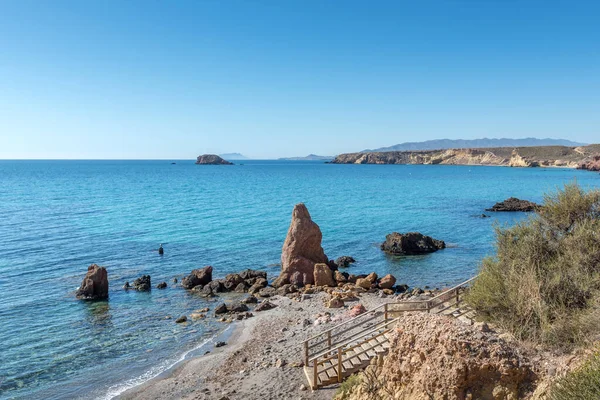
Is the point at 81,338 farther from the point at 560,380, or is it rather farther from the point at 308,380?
the point at 560,380

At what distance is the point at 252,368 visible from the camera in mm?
16547

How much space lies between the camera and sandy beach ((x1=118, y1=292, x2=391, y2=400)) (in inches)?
575

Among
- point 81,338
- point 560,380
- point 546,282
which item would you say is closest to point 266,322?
point 81,338

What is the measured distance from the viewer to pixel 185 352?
1883 cm

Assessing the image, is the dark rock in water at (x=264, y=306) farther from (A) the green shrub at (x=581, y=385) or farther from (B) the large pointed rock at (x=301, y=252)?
(A) the green shrub at (x=581, y=385)

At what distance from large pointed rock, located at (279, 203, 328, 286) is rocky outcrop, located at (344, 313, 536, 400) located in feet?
58.5

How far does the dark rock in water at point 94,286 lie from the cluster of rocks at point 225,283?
15.2 feet

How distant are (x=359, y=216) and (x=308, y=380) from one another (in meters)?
42.7

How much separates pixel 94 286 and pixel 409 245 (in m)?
23.7

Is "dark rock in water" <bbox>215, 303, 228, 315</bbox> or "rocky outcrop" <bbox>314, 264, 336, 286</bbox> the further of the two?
"rocky outcrop" <bbox>314, 264, 336, 286</bbox>

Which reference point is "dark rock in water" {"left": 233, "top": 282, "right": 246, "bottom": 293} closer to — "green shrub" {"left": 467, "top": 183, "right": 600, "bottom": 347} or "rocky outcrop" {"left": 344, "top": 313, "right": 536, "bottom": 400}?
"green shrub" {"left": 467, "top": 183, "right": 600, "bottom": 347}

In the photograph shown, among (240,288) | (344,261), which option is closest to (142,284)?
(240,288)

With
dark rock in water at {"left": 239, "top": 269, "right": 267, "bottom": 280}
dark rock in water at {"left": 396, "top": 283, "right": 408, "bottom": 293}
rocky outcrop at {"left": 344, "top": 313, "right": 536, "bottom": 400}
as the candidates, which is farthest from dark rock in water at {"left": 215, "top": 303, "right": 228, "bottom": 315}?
rocky outcrop at {"left": 344, "top": 313, "right": 536, "bottom": 400}

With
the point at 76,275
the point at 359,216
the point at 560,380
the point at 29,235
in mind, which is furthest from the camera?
the point at 359,216
